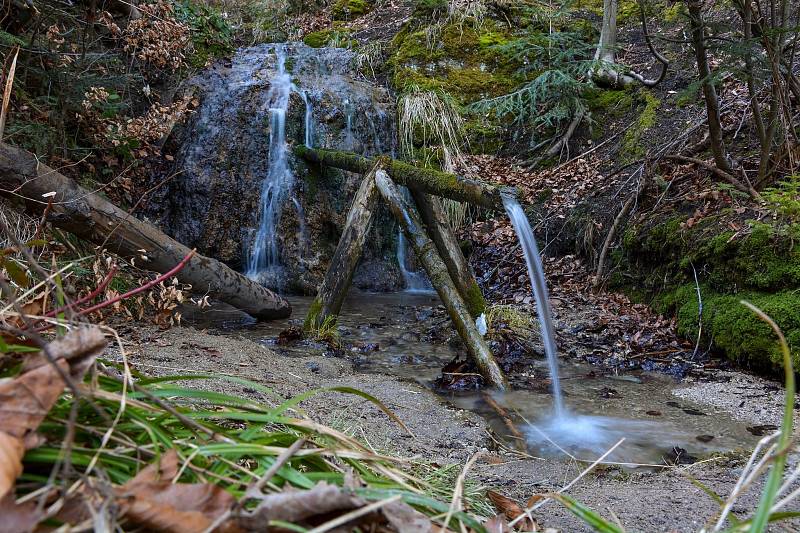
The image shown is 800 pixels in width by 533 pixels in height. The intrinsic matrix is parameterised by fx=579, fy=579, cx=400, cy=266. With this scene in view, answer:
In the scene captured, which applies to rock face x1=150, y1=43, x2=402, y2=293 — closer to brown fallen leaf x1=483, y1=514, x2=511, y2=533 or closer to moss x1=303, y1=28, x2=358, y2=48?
moss x1=303, y1=28, x2=358, y2=48

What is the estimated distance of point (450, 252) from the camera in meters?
5.79

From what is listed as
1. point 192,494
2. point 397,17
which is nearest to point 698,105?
point 397,17

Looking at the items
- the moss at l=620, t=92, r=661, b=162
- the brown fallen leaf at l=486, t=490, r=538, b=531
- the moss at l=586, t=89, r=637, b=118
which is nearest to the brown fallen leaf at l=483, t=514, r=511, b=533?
the brown fallen leaf at l=486, t=490, r=538, b=531

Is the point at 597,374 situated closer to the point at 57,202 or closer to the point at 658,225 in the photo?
the point at 658,225

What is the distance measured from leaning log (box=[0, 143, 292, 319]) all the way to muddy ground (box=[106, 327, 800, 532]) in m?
0.56

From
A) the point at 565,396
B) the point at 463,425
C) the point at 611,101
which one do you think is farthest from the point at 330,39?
the point at 463,425

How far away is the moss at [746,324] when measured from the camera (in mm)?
4246

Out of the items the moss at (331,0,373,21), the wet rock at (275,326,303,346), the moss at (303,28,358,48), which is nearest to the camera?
the wet rock at (275,326,303,346)

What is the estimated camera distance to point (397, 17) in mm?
11766

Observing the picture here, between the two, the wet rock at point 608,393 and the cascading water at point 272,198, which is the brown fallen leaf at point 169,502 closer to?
the wet rock at point 608,393

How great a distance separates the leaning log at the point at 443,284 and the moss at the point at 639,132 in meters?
3.59

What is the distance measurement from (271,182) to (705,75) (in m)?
5.72

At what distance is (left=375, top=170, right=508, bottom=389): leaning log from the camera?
14.8 ft

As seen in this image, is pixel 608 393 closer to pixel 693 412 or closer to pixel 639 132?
pixel 693 412
